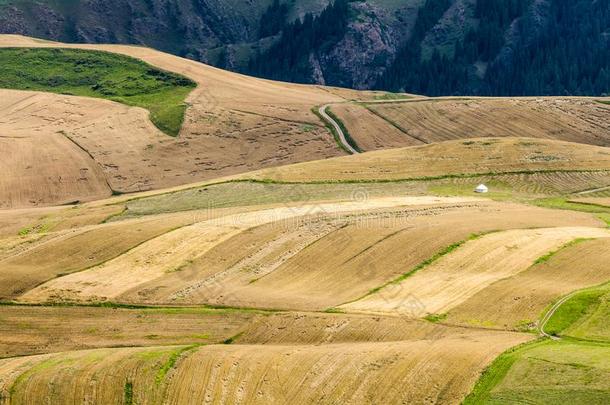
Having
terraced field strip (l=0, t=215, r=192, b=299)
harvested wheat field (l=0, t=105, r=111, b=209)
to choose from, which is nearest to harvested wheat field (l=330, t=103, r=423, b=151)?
harvested wheat field (l=0, t=105, r=111, b=209)

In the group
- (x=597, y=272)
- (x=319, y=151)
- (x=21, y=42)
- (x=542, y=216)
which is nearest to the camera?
(x=597, y=272)

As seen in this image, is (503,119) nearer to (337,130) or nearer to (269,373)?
(337,130)

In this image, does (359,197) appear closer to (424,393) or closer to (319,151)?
(319,151)

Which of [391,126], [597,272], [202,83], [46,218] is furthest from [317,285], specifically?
[202,83]

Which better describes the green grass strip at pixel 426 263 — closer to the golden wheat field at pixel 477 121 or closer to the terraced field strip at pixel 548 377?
the terraced field strip at pixel 548 377

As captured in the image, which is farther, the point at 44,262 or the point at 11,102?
the point at 11,102

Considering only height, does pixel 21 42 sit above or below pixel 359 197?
above

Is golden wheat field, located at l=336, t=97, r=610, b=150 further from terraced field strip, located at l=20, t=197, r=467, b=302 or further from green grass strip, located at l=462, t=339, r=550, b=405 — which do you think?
green grass strip, located at l=462, t=339, r=550, b=405
